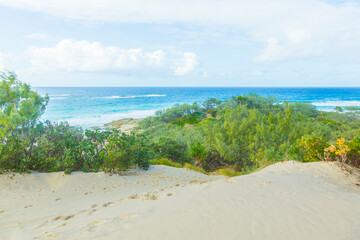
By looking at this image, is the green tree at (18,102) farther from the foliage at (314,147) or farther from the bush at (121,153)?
the foliage at (314,147)

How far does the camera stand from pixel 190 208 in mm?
4625

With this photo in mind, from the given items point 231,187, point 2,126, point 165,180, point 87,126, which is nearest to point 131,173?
point 165,180

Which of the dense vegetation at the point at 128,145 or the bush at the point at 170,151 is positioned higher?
the dense vegetation at the point at 128,145

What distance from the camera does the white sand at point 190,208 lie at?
12.4 feet

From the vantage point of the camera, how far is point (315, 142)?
374 inches

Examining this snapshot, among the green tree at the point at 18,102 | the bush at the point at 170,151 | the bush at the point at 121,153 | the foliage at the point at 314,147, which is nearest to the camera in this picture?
the bush at the point at 121,153

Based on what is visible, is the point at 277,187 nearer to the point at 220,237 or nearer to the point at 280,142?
the point at 220,237

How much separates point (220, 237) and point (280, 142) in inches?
488

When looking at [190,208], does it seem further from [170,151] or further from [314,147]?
[170,151]

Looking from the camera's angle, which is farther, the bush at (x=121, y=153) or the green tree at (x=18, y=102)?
the green tree at (x=18, y=102)

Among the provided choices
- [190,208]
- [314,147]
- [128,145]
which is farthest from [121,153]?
[314,147]

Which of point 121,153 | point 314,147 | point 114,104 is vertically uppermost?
point 314,147

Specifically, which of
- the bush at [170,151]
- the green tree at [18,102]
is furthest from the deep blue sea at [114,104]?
the bush at [170,151]

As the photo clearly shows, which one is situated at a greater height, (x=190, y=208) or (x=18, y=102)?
(x=18, y=102)
